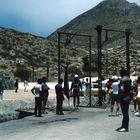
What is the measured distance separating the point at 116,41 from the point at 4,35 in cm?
5344

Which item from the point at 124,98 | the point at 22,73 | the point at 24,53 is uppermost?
the point at 24,53

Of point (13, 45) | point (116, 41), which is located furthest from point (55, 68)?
point (116, 41)

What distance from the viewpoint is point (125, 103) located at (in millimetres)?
15828

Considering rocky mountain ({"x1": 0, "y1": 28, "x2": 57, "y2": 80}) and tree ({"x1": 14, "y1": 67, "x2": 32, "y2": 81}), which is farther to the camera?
rocky mountain ({"x1": 0, "y1": 28, "x2": 57, "y2": 80})

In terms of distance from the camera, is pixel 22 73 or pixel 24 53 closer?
pixel 22 73

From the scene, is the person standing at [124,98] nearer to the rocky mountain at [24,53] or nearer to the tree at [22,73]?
the rocky mountain at [24,53]

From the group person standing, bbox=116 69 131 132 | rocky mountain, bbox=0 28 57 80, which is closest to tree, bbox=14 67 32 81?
rocky mountain, bbox=0 28 57 80

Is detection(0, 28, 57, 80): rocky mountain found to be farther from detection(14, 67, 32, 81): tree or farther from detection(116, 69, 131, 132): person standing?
detection(116, 69, 131, 132): person standing

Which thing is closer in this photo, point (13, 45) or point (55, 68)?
point (55, 68)

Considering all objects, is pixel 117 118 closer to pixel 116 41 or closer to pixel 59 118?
pixel 59 118

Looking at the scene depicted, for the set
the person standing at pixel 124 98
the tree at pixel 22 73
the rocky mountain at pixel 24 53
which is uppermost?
the rocky mountain at pixel 24 53

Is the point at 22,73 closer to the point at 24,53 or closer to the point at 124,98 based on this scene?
the point at 24,53

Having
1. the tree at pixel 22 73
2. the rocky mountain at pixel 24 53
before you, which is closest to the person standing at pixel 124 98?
the rocky mountain at pixel 24 53

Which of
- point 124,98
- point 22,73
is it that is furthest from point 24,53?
point 124,98
